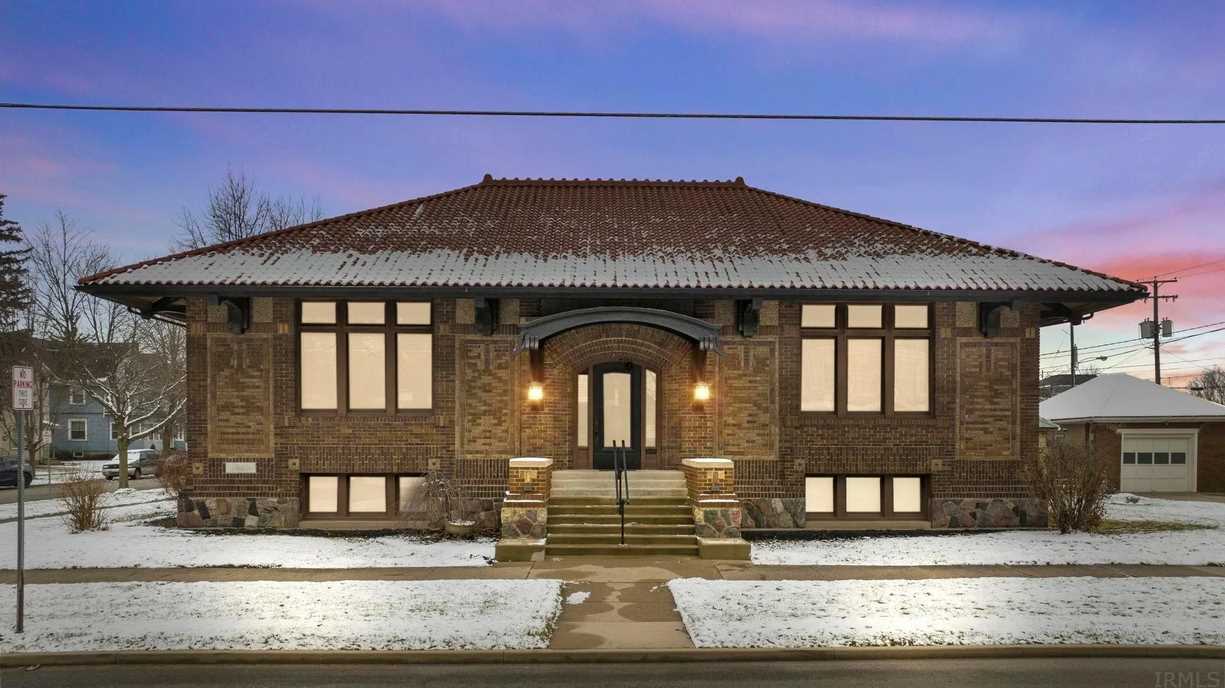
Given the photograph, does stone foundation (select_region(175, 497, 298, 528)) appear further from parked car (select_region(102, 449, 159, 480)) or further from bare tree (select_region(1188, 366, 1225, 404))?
bare tree (select_region(1188, 366, 1225, 404))

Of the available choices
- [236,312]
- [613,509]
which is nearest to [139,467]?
[236,312]

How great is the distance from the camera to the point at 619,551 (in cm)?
1280

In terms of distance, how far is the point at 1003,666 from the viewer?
24.7 feet

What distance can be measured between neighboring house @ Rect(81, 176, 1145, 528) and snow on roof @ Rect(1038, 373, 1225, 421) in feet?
44.2

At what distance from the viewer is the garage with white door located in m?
26.0

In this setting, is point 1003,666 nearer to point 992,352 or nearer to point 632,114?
point 632,114

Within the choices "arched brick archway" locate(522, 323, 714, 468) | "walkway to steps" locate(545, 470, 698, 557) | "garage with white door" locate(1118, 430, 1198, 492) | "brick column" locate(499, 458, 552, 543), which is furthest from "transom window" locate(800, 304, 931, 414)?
"garage with white door" locate(1118, 430, 1198, 492)

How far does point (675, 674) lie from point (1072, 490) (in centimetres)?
1100

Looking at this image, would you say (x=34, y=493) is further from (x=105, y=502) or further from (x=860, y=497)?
(x=860, y=497)

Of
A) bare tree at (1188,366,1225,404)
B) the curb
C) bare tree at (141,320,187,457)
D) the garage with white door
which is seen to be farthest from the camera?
bare tree at (1188,366,1225,404)

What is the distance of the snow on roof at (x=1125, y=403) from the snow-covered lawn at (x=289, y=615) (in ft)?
78.5

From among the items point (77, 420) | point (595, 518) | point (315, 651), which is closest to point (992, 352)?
point (595, 518)

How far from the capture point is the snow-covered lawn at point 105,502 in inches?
751

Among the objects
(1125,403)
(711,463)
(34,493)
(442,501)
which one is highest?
(1125,403)
